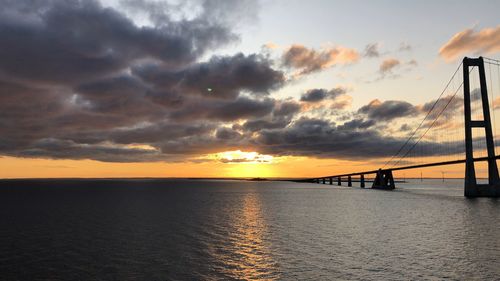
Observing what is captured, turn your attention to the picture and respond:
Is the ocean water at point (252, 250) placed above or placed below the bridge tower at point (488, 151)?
below

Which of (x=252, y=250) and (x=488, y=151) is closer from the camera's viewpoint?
(x=252, y=250)

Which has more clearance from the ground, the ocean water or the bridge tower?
the bridge tower

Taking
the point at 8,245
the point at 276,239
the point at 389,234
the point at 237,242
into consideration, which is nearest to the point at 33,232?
the point at 8,245

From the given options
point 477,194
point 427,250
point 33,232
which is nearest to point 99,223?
point 33,232

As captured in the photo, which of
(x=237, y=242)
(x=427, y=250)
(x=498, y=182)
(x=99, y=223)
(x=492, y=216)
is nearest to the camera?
(x=427, y=250)

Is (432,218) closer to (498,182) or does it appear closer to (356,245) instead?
(356,245)

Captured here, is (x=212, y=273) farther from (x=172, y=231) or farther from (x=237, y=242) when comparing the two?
(x=172, y=231)

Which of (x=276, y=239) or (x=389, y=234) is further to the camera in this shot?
(x=389, y=234)

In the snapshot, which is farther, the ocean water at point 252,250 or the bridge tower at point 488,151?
the bridge tower at point 488,151

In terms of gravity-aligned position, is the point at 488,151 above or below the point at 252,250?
above

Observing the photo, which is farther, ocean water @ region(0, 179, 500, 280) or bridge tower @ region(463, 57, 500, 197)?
bridge tower @ region(463, 57, 500, 197)

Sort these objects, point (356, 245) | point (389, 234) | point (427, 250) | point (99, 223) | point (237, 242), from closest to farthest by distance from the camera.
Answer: point (427, 250)
point (356, 245)
point (237, 242)
point (389, 234)
point (99, 223)

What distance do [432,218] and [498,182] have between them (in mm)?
44470

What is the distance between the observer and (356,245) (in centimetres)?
3550
